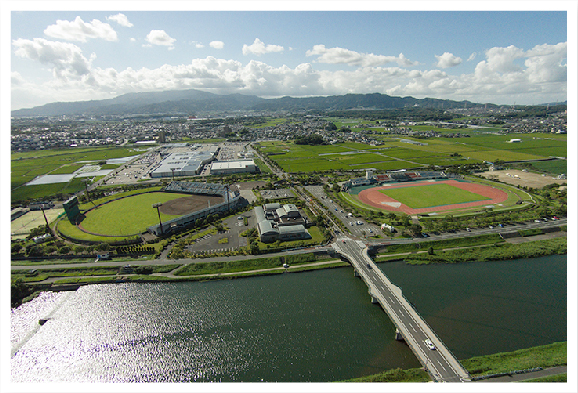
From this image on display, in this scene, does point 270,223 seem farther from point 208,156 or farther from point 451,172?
point 208,156

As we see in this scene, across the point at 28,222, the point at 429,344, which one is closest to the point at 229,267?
the point at 429,344

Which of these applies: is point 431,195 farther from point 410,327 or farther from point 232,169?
point 232,169

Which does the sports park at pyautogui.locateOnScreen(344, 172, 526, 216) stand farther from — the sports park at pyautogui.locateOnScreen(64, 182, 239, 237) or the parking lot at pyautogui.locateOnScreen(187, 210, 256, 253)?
the sports park at pyautogui.locateOnScreen(64, 182, 239, 237)

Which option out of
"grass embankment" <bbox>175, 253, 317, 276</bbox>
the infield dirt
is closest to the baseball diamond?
"grass embankment" <bbox>175, 253, 317, 276</bbox>

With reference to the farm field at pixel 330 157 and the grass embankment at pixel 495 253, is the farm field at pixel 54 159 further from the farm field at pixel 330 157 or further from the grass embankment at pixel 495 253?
the grass embankment at pixel 495 253

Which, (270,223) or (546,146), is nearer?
(270,223)

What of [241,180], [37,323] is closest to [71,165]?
[241,180]
